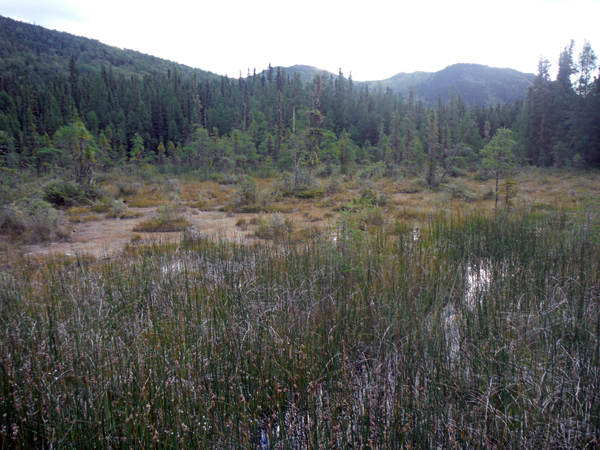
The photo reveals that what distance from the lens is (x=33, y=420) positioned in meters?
1.93

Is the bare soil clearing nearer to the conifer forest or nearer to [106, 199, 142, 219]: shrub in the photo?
the conifer forest

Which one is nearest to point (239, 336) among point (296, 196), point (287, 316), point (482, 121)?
point (287, 316)

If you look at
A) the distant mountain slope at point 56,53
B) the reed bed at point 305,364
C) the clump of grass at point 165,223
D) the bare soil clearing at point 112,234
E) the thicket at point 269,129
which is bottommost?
the bare soil clearing at point 112,234

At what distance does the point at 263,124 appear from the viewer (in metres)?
39.5

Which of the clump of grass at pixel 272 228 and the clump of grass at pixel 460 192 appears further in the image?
the clump of grass at pixel 460 192

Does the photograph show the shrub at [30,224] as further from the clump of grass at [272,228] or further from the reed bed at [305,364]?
the clump of grass at [272,228]

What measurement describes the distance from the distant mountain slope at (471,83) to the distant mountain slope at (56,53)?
75.6m

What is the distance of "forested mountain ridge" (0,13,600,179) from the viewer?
23.5m

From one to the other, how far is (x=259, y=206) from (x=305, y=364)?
10829mm

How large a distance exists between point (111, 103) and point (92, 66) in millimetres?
37745

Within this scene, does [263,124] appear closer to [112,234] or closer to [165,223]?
[165,223]

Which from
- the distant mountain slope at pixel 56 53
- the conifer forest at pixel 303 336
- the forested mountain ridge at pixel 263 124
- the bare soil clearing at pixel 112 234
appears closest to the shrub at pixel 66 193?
the forested mountain ridge at pixel 263 124

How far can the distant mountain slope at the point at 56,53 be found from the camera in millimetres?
65500

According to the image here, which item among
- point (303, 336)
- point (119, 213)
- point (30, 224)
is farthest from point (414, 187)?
point (303, 336)
